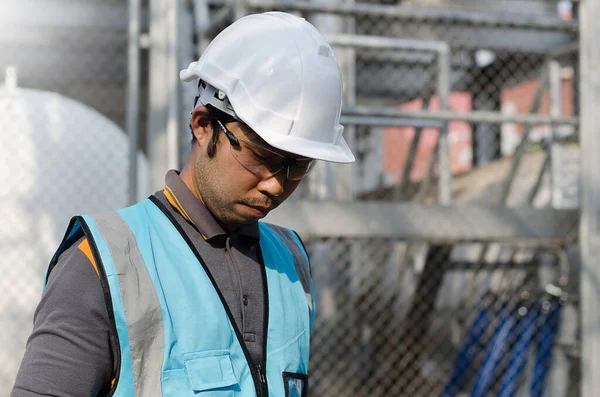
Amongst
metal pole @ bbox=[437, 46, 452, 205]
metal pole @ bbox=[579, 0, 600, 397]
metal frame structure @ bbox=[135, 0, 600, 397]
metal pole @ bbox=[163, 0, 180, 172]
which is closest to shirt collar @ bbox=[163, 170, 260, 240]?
metal pole @ bbox=[163, 0, 180, 172]

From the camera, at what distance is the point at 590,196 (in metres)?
4.01

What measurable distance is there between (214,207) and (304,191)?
3.55 meters

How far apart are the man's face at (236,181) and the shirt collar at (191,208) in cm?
2

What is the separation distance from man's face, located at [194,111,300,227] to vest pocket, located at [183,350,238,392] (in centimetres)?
31

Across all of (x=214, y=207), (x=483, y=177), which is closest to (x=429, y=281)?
(x=483, y=177)

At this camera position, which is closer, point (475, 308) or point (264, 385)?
point (264, 385)

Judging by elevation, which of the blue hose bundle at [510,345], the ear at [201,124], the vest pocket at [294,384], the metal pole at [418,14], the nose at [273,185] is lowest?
the blue hose bundle at [510,345]

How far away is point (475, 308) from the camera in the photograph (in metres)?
6.17

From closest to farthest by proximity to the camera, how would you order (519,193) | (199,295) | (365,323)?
(199,295) → (365,323) → (519,193)

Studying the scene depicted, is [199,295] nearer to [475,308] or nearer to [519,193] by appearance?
[475,308]

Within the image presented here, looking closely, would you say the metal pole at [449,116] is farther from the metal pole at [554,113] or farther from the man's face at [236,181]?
the man's face at [236,181]

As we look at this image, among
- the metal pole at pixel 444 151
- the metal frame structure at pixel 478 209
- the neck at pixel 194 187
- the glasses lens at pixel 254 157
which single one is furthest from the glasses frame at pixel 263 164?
the metal pole at pixel 444 151

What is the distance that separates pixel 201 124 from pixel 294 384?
63cm

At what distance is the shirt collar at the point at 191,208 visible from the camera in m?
1.49
